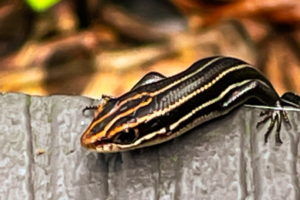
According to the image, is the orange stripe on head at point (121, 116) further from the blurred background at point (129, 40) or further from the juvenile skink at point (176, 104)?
the blurred background at point (129, 40)

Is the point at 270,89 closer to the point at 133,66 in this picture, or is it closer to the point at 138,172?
the point at 138,172

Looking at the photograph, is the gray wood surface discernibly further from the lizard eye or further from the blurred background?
the blurred background

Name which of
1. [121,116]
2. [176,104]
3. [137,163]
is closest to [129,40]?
[176,104]

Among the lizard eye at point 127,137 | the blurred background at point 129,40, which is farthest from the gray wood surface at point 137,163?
the blurred background at point 129,40

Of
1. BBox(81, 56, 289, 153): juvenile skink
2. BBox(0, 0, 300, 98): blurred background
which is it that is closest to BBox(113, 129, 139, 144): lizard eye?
BBox(81, 56, 289, 153): juvenile skink

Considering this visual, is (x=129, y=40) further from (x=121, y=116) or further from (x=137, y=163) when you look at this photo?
(x=137, y=163)

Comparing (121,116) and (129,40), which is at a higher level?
(129,40)
